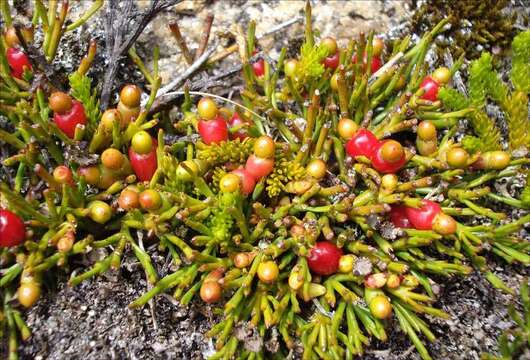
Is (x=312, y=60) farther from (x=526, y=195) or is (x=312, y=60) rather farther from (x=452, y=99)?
(x=526, y=195)

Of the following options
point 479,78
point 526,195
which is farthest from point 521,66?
point 526,195

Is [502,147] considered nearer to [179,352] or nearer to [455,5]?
[455,5]

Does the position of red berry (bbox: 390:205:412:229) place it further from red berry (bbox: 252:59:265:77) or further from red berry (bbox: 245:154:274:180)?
red berry (bbox: 252:59:265:77)

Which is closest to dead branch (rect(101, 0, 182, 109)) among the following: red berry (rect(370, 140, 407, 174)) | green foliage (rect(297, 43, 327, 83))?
green foliage (rect(297, 43, 327, 83))

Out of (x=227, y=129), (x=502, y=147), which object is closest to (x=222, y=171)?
(x=227, y=129)

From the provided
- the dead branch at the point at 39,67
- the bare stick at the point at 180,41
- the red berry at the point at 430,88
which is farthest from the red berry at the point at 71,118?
the red berry at the point at 430,88

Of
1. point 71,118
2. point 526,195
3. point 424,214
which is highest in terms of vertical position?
point 71,118
